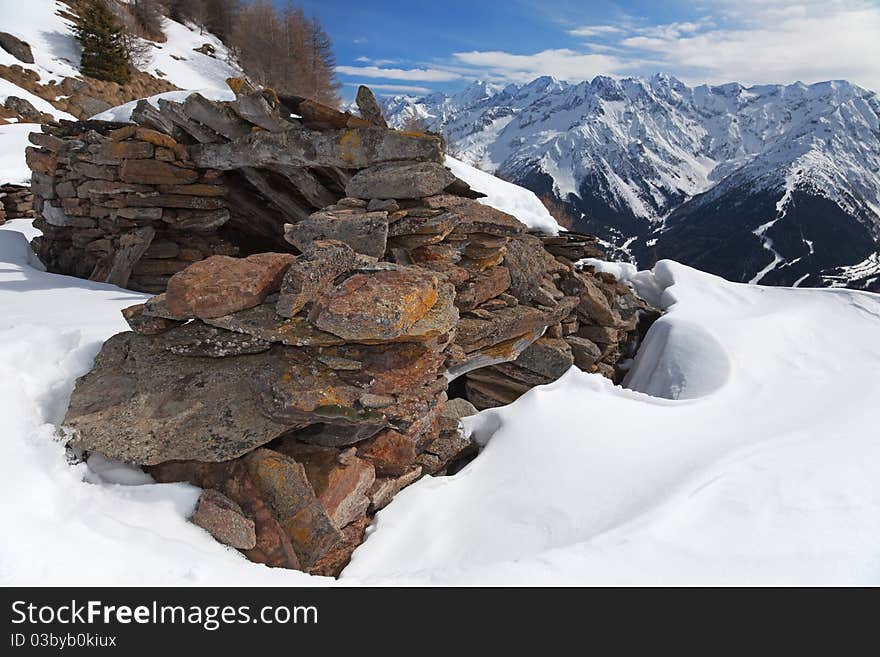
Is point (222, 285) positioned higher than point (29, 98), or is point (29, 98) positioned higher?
point (29, 98)

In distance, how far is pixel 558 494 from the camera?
4.46m

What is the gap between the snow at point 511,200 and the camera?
37.2ft

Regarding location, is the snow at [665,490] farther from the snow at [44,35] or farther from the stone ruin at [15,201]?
the snow at [44,35]

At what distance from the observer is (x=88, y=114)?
1204 cm

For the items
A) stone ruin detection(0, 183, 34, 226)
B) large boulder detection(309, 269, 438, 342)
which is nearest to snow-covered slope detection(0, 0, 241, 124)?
stone ruin detection(0, 183, 34, 226)

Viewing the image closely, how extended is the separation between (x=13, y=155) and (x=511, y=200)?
57.6ft

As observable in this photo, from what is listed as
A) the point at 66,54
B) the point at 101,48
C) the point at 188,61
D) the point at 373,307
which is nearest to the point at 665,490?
the point at 373,307

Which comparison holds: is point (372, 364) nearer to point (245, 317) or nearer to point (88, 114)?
point (245, 317)

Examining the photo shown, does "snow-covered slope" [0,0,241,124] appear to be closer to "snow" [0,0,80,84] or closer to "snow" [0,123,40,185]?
"snow" [0,0,80,84]

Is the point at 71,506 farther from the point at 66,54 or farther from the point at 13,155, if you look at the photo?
the point at 66,54

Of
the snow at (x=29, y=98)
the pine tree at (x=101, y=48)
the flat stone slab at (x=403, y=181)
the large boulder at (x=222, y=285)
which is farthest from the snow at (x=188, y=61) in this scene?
the large boulder at (x=222, y=285)

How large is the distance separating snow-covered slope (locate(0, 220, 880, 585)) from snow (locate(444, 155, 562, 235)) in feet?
17.7
